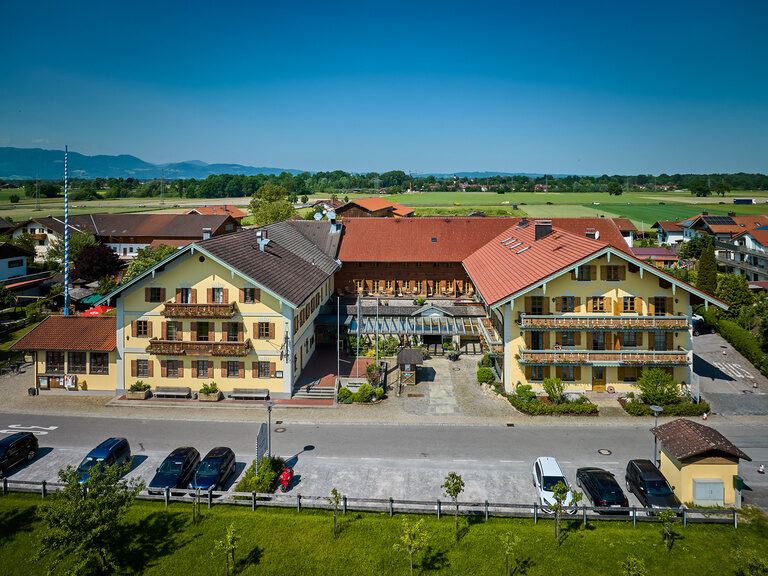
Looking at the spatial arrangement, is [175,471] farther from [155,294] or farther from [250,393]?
[155,294]

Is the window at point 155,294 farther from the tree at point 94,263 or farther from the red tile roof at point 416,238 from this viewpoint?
the tree at point 94,263

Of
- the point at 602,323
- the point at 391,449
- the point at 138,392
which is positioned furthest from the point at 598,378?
the point at 138,392

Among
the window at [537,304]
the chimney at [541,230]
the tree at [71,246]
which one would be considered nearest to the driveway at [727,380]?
the window at [537,304]

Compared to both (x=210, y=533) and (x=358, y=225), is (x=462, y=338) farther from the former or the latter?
(x=210, y=533)

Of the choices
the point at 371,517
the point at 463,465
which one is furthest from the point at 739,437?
the point at 371,517

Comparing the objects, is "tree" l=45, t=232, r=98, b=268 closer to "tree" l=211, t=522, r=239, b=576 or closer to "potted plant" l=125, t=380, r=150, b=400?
"potted plant" l=125, t=380, r=150, b=400
